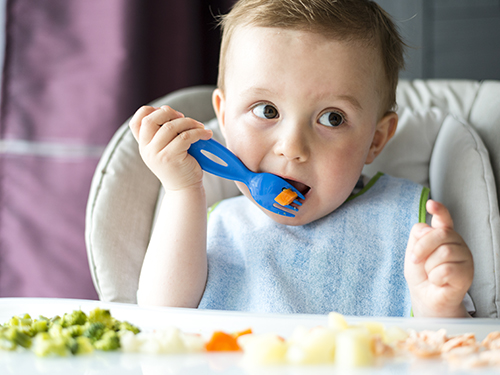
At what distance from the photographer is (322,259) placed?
0.95m

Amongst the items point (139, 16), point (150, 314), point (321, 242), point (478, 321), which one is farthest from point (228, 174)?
point (139, 16)

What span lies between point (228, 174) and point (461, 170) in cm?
48

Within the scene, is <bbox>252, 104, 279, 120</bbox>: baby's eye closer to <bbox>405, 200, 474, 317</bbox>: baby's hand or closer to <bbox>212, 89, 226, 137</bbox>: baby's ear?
<bbox>212, 89, 226, 137</bbox>: baby's ear

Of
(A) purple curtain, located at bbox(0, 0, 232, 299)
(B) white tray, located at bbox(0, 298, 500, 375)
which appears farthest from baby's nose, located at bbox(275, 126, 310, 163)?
(A) purple curtain, located at bbox(0, 0, 232, 299)

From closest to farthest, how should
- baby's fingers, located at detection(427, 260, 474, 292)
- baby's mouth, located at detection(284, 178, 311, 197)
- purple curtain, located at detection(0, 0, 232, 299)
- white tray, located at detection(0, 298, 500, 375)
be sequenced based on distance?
white tray, located at detection(0, 298, 500, 375)
baby's fingers, located at detection(427, 260, 474, 292)
baby's mouth, located at detection(284, 178, 311, 197)
purple curtain, located at detection(0, 0, 232, 299)

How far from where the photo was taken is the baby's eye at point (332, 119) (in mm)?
902

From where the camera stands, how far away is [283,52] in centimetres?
88

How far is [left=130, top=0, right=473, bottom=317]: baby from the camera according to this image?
2.86 ft

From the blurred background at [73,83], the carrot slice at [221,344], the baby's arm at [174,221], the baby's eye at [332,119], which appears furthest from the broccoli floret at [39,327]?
Answer: the blurred background at [73,83]

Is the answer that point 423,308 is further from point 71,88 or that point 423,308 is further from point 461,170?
point 71,88

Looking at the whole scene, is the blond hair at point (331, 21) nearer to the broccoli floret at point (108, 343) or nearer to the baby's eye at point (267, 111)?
the baby's eye at point (267, 111)

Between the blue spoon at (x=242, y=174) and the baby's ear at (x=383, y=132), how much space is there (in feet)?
0.84

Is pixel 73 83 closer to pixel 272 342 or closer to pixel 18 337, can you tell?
pixel 18 337

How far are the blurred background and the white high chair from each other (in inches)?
19.0
